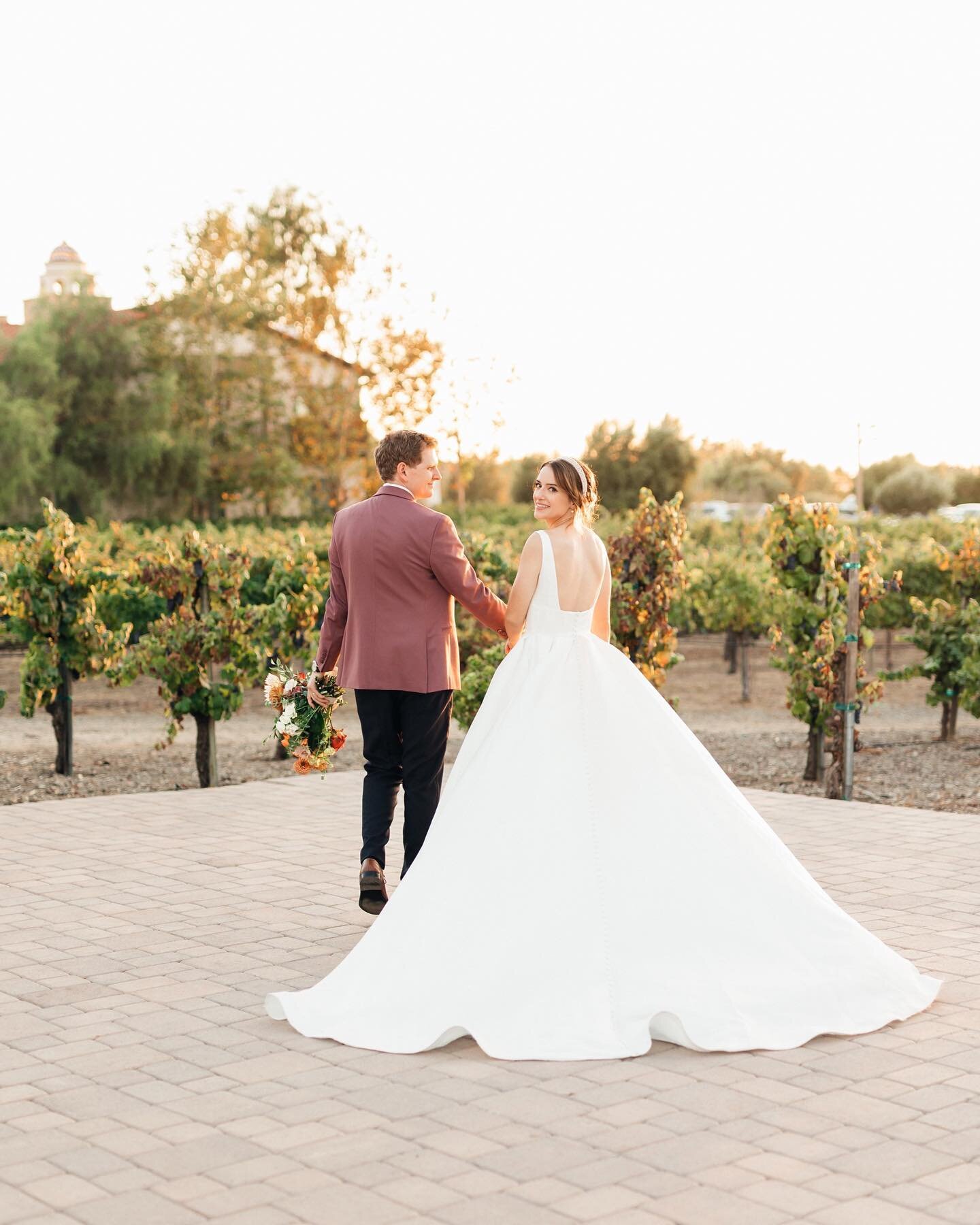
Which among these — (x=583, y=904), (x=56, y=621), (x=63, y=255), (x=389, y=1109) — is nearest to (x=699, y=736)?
(x=56, y=621)

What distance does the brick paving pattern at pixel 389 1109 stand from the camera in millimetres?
3371

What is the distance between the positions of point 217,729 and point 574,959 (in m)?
11.2

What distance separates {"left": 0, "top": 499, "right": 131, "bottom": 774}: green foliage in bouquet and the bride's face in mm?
6315

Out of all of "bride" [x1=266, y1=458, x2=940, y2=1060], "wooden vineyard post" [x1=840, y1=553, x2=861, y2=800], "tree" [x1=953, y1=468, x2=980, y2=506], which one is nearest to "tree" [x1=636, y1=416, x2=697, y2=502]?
"tree" [x1=953, y1=468, x2=980, y2=506]

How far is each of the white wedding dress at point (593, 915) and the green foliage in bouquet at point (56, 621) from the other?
6.39 meters

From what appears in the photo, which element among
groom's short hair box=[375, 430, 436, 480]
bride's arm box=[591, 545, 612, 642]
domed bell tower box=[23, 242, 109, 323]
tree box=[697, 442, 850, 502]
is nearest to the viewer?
bride's arm box=[591, 545, 612, 642]

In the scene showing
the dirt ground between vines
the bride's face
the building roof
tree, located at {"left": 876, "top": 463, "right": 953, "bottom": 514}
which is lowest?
the dirt ground between vines

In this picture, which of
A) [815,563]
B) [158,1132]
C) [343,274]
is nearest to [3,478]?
[343,274]

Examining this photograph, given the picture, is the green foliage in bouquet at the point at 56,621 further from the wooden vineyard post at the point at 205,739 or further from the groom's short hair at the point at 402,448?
the groom's short hair at the point at 402,448

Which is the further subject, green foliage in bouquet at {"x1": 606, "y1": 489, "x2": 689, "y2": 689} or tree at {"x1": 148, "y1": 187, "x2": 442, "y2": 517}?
tree at {"x1": 148, "y1": 187, "x2": 442, "y2": 517}

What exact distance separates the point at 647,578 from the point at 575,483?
5.64 meters

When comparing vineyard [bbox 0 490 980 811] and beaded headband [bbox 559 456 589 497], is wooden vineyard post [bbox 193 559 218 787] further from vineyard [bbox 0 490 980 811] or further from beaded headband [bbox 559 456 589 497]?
beaded headband [bbox 559 456 589 497]

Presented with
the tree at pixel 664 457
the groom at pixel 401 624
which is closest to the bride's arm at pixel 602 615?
the groom at pixel 401 624

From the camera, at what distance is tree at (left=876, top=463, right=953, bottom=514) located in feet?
225
